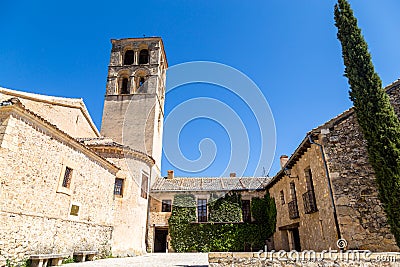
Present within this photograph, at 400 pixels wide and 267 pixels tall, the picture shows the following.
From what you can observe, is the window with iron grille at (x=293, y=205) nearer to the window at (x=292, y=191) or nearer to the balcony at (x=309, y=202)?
the window at (x=292, y=191)

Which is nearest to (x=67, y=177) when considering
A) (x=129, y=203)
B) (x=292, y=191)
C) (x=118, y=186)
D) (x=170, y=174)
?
(x=118, y=186)

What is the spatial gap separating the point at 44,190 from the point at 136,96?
13.5 metres

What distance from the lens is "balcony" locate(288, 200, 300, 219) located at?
36.3 feet

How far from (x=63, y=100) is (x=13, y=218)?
333 inches

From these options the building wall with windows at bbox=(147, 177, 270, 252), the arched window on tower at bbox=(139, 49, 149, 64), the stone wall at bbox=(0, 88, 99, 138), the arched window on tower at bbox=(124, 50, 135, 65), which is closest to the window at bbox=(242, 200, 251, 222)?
the building wall with windows at bbox=(147, 177, 270, 252)

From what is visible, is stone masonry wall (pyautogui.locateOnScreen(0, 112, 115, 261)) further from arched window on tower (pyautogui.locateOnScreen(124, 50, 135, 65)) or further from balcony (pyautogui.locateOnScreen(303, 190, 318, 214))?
arched window on tower (pyautogui.locateOnScreen(124, 50, 135, 65))

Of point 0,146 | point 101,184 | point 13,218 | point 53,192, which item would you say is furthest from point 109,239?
point 0,146

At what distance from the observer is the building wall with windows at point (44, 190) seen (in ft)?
22.7

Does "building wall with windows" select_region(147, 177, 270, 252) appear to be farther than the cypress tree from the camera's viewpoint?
Yes

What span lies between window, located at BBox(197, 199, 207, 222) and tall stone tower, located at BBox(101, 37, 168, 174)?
4944mm

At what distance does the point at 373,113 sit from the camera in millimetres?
7152

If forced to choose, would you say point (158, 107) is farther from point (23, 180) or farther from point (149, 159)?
point (23, 180)

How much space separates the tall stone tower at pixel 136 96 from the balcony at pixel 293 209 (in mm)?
10511

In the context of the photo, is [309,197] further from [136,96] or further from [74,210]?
[136,96]
